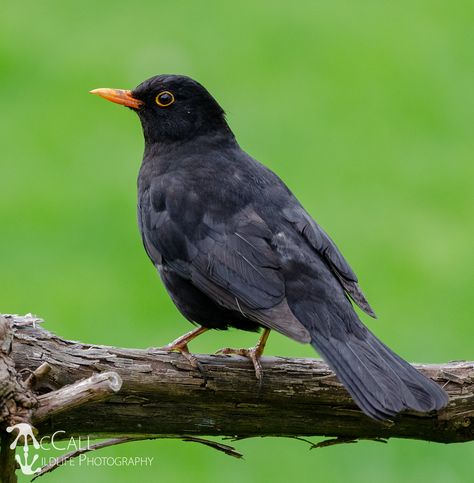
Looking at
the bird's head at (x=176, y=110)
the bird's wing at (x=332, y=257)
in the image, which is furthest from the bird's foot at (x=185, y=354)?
the bird's head at (x=176, y=110)

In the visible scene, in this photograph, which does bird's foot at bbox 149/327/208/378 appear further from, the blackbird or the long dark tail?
the long dark tail

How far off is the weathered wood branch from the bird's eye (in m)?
1.79

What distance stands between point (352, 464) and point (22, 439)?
4.06 m

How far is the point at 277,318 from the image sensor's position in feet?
20.7

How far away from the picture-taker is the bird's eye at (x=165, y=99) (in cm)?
777

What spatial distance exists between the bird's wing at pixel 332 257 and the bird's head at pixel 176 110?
97 centimetres

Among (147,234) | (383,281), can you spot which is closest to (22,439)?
(147,234)

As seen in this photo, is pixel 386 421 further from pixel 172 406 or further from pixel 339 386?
pixel 172 406

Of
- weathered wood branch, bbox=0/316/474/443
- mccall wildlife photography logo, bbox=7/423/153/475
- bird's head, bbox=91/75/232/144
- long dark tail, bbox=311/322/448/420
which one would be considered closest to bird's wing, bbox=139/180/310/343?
long dark tail, bbox=311/322/448/420

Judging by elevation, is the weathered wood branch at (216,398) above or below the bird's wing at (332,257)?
below

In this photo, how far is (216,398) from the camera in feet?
20.7

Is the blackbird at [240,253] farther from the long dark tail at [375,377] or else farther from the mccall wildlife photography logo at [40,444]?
the mccall wildlife photography logo at [40,444]

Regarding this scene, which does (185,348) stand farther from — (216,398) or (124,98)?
(124,98)

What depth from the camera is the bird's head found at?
7.73 meters
